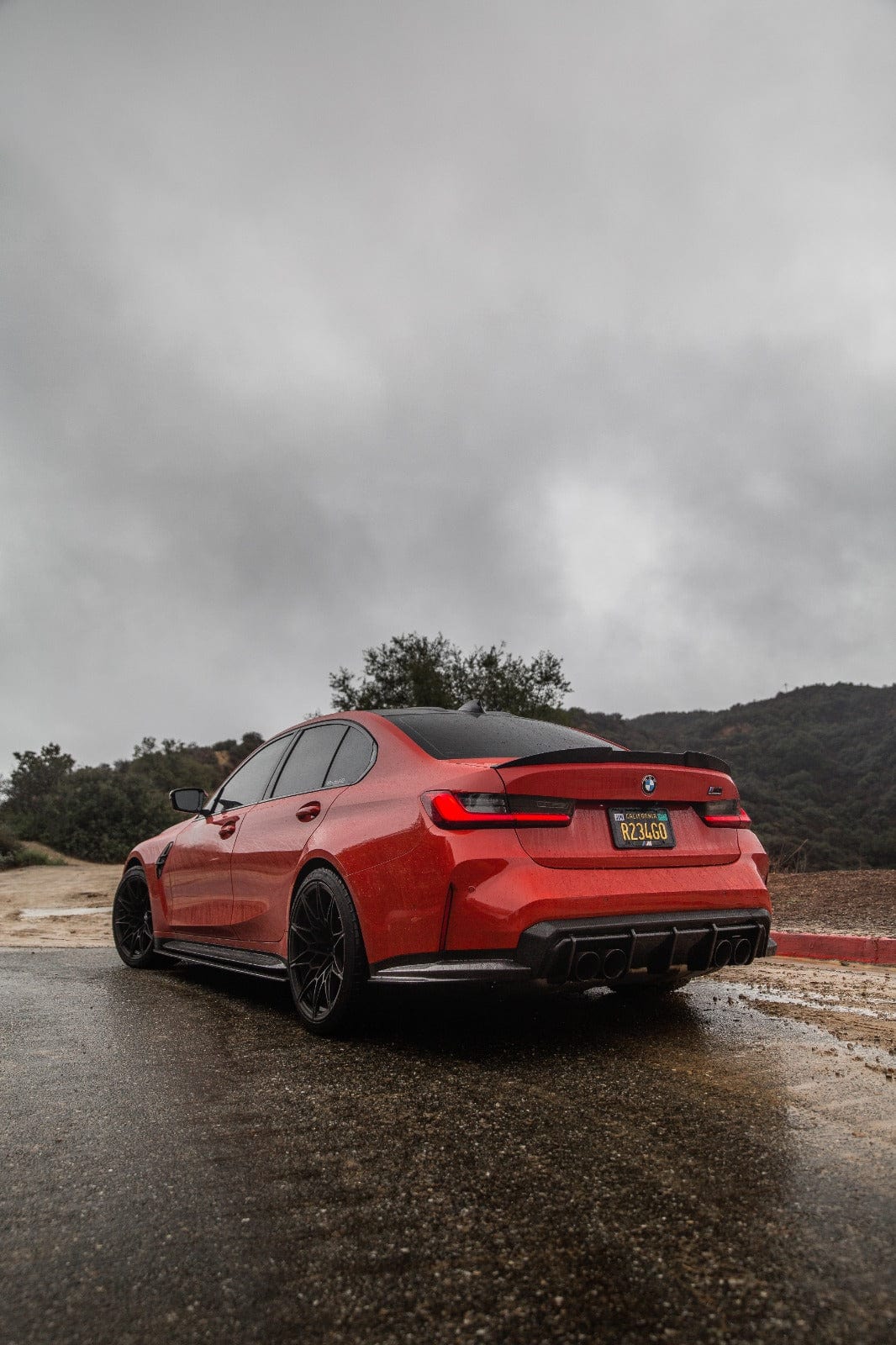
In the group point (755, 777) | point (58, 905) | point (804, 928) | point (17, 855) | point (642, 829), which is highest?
point (755, 777)

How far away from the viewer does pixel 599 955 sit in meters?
3.21

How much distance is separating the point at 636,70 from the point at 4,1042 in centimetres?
1637

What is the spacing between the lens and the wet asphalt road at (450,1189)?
1521mm

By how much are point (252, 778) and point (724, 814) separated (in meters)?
2.92

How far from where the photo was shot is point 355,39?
17562mm

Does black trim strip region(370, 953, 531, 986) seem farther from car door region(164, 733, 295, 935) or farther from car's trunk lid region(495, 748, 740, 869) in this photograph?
car door region(164, 733, 295, 935)

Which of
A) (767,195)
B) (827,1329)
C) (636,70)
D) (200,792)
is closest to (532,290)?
(767,195)

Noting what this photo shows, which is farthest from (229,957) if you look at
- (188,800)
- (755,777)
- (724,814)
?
(755,777)

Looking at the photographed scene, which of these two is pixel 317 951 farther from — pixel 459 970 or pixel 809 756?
pixel 809 756

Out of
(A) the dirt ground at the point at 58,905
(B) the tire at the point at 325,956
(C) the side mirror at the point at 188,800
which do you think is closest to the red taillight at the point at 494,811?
(B) the tire at the point at 325,956

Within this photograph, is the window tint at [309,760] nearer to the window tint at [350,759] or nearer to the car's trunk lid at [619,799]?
the window tint at [350,759]

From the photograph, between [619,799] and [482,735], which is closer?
[619,799]

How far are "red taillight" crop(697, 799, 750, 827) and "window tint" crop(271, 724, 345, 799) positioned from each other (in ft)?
6.08

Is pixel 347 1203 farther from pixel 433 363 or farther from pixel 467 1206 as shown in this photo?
pixel 433 363
